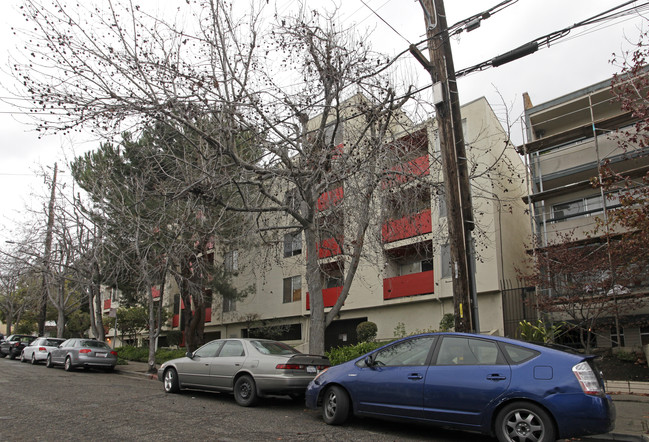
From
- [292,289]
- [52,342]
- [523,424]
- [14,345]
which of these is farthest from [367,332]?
[14,345]

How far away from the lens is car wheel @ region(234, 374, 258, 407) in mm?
9508

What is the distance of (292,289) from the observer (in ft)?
87.6

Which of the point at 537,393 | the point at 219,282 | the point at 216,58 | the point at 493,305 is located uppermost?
the point at 216,58

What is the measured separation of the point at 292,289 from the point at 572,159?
586 inches

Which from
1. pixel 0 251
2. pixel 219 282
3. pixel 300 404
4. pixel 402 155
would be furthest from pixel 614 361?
pixel 0 251

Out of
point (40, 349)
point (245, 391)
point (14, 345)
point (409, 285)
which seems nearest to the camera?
point (245, 391)

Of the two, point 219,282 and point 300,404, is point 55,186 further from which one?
point 300,404

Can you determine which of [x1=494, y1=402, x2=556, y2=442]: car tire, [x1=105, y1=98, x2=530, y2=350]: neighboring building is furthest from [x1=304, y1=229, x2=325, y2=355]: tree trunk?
[x1=494, y1=402, x2=556, y2=442]: car tire

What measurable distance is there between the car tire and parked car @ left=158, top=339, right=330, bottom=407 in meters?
4.31

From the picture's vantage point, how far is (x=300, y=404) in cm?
1020

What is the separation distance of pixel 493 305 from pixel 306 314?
9.92 metres

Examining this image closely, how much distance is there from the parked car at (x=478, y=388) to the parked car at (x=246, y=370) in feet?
5.42

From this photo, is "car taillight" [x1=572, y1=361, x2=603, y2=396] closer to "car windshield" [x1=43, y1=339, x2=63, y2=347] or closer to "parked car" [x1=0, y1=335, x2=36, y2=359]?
"car windshield" [x1=43, y1=339, x2=63, y2=347]

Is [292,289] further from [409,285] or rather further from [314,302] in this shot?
[314,302]
